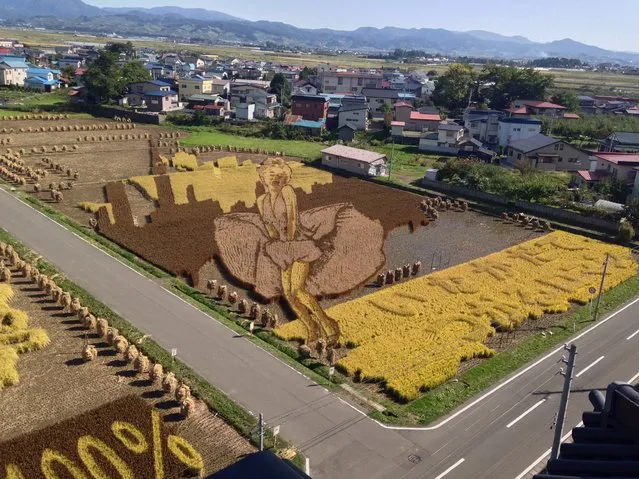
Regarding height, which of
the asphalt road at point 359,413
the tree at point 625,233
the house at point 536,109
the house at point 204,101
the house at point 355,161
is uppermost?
the house at point 536,109

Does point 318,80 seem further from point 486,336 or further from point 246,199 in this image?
point 486,336

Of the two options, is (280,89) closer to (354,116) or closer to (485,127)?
(354,116)

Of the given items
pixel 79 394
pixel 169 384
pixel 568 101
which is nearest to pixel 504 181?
pixel 169 384

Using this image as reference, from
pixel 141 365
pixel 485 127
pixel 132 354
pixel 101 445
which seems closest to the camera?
pixel 101 445

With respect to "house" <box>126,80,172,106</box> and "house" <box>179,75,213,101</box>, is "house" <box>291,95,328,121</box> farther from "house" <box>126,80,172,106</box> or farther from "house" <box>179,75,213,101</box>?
"house" <box>126,80,172,106</box>

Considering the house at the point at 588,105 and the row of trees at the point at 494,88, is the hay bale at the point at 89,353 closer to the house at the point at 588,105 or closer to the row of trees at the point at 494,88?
the row of trees at the point at 494,88

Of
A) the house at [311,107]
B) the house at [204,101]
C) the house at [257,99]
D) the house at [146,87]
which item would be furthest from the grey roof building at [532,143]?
the house at [146,87]

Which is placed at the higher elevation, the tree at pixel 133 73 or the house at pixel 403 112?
the tree at pixel 133 73
